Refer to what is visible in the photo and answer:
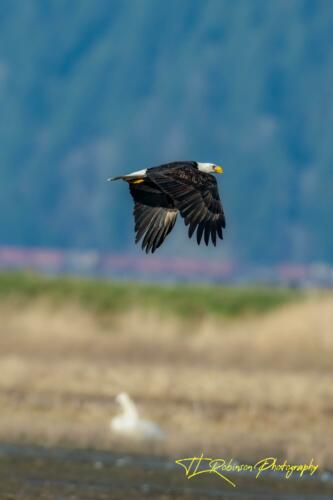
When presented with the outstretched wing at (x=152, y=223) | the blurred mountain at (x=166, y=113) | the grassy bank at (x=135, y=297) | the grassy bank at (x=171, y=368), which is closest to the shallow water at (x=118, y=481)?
the grassy bank at (x=171, y=368)

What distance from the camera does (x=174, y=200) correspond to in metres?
9.77

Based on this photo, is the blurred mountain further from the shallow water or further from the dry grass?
the shallow water

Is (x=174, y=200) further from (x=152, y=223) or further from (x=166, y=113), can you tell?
(x=166, y=113)

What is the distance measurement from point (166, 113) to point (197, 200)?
85.9 m

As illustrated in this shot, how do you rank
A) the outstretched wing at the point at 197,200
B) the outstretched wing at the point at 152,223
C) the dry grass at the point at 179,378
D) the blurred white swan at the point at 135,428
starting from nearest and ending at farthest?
the outstretched wing at the point at 197,200 < the outstretched wing at the point at 152,223 < the blurred white swan at the point at 135,428 < the dry grass at the point at 179,378

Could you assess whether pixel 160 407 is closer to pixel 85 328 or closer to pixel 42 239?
pixel 85 328

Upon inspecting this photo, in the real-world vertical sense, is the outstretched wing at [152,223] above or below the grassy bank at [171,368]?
below

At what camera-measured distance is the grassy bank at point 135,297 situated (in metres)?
28.8

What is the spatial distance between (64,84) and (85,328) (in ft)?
255

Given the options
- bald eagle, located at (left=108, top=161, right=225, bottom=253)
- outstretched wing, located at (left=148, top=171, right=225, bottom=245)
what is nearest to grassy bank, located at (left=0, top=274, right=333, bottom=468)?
bald eagle, located at (left=108, top=161, right=225, bottom=253)

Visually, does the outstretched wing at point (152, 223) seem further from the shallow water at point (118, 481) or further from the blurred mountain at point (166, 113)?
the blurred mountain at point (166, 113)

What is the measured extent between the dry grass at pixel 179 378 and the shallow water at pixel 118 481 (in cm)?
68

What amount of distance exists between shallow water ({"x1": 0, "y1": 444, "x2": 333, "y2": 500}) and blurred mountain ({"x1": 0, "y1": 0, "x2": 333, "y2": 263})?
230ft

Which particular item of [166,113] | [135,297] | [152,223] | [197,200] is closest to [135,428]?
[152,223]
